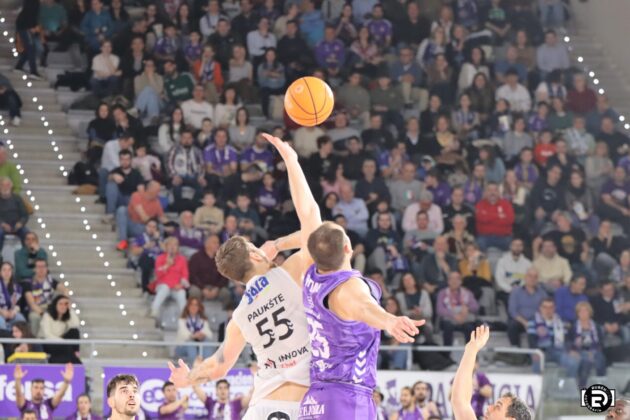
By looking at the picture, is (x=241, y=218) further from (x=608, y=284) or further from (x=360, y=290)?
(x=360, y=290)

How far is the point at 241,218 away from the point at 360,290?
41.6 ft

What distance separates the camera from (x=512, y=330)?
65.2ft

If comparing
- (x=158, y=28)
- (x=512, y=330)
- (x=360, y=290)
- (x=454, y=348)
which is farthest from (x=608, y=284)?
(x=360, y=290)

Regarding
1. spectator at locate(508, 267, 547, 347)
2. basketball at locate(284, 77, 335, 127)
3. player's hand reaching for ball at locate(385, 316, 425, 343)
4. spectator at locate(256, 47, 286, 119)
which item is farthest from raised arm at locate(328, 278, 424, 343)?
spectator at locate(256, 47, 286, 119)

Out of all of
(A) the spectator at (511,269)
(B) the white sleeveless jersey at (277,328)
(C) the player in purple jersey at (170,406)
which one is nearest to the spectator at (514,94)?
(A) the spectator at (511,269)

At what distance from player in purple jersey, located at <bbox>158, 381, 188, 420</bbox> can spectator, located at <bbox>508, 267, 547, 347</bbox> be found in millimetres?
5167

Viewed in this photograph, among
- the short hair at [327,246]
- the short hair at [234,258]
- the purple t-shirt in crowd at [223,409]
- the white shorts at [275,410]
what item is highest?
the short hair at [327,246]

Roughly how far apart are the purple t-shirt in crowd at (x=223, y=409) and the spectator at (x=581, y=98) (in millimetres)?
9482

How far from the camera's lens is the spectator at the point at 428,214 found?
69.5ft

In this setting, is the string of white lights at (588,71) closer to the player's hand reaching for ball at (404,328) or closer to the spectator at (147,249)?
the spectator at (147,249)

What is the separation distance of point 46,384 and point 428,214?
22.4 feet

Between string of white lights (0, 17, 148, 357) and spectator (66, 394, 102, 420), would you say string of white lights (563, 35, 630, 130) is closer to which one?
string of white lights (0, 17, 148, 357)

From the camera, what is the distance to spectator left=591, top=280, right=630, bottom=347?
1992 centimetres

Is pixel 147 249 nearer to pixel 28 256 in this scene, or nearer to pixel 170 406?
pixel 28 256
